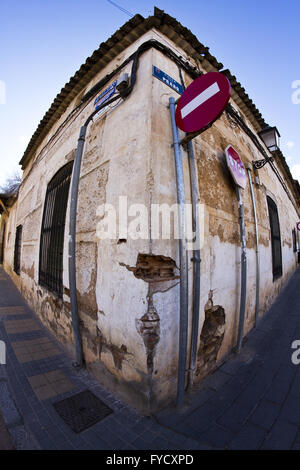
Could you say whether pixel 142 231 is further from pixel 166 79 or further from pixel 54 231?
pixel 54 231

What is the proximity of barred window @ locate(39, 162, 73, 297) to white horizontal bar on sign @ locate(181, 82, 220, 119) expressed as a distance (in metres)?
2.58

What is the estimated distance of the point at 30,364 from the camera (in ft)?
8.98

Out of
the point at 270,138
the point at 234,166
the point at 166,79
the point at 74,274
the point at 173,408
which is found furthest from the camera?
the point at 270,138

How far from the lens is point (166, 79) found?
8.22 ft

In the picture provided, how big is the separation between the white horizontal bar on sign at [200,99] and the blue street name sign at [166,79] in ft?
2.27

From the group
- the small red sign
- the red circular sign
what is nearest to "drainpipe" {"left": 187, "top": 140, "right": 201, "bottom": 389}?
the red circular sign

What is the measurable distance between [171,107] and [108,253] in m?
2.02

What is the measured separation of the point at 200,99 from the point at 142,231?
1568mm

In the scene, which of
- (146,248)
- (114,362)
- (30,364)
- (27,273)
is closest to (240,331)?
(114,362)

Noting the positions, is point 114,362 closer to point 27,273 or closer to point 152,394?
point 152,394

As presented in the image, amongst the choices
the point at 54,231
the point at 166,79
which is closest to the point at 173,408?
the point at 54,231

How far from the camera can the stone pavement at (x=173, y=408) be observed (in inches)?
62.2

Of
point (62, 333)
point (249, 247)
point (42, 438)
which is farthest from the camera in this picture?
point (249, 247)

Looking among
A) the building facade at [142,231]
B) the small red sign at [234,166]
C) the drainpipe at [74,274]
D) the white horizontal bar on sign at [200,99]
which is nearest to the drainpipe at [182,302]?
the building facade at [142,231]
